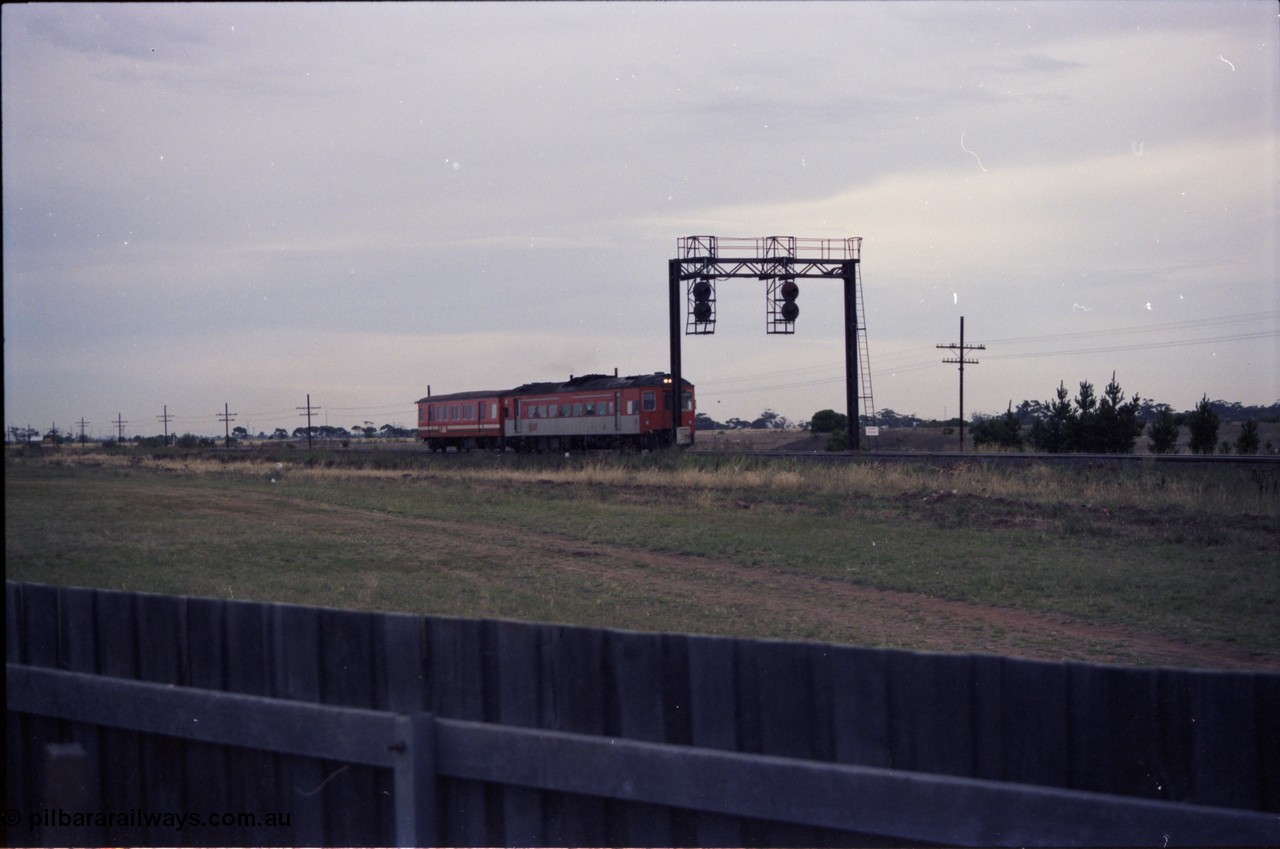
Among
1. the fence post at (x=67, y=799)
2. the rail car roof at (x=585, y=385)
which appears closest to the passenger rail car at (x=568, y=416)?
the rail car roof at (x=585, y=385)

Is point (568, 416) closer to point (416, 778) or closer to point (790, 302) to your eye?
point (790, 302)

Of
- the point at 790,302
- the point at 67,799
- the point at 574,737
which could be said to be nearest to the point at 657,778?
the point at 574,737

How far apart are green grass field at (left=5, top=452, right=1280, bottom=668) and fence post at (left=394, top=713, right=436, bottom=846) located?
5.98m

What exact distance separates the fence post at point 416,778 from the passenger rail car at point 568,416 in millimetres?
36388

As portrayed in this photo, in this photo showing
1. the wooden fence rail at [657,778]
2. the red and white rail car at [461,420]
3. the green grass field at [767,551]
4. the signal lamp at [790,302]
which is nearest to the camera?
the wooden fence rail at [657,778]

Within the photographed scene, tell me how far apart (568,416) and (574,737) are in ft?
140

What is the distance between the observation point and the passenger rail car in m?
42.5

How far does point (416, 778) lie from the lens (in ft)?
11.4

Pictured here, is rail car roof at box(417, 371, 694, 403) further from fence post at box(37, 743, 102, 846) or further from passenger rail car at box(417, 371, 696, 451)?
fence post at box(37, 743, 102, 846)

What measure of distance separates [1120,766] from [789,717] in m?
0.89

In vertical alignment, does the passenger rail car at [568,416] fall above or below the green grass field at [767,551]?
above

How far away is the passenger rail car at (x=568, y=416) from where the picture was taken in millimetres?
42531

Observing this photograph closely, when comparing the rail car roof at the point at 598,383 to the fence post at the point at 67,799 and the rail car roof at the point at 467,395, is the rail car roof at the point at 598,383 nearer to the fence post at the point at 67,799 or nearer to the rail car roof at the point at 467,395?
the rail car roof at the point at 467,395

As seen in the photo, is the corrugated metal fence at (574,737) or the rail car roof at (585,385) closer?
the corrugated metal fence at (574,737)
